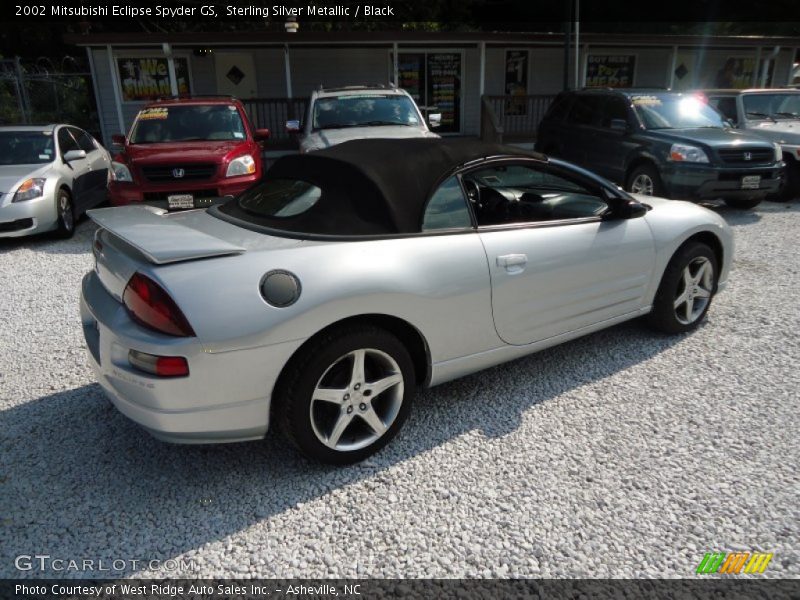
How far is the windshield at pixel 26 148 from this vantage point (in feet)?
26.1

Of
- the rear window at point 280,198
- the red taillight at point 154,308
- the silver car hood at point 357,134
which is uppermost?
the rear window at point 280,198

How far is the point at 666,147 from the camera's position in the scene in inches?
324

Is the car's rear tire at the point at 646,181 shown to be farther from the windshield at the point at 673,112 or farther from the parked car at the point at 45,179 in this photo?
the parked car at the point at 45,179

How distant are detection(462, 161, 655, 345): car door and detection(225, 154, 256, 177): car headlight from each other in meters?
4.20

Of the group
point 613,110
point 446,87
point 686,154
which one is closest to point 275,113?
point 446,87

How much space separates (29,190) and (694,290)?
7530 millimetres

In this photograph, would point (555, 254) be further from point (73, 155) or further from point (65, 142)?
point (65, 142)

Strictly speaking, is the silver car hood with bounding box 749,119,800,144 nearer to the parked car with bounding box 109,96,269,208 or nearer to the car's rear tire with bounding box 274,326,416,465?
the parked car with bounding box 109,96,269,208

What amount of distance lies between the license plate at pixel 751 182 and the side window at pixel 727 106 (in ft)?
10.4

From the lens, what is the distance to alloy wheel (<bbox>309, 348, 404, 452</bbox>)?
2.75m

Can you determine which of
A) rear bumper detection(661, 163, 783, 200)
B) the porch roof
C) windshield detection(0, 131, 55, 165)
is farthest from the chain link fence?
rear bumper detection(661, 163, 783, 200)

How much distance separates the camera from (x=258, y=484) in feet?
9.16

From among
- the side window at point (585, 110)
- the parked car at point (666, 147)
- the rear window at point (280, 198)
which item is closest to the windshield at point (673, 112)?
the parked car at point (666, 147)

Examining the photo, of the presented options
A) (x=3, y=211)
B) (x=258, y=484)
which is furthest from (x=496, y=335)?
(x=3, y=211)
